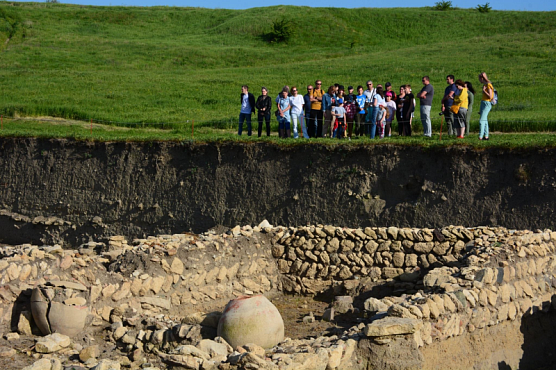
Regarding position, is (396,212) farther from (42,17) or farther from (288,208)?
(42,17)

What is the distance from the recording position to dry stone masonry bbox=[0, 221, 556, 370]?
27.3 ft

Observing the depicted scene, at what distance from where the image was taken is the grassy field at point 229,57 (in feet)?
93.0

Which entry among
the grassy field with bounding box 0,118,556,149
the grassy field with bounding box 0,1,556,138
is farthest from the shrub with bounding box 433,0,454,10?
the grassy field with bounding box 0,118,556,149

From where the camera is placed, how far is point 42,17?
5725 cm

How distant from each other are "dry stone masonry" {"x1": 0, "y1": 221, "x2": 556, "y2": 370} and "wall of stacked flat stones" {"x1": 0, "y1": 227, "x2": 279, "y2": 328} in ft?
0.07

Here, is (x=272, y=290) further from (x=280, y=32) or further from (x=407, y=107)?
(x=280, y=32)

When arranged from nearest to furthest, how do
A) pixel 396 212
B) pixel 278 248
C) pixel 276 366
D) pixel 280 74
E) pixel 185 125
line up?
pixel 276 366 < pixel 278 248 < pixel 396 212 < pixel 185 125 < pixel 280 74

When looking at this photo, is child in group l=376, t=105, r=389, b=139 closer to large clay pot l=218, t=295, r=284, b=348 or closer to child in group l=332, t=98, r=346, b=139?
child in group l=332, t=98, r=346, b=139

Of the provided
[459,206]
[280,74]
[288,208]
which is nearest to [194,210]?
[288,208]

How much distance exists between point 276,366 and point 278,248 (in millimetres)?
5751

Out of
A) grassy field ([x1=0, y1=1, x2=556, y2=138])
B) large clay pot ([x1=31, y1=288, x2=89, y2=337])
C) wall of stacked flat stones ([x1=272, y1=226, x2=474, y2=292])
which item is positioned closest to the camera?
large clay pot ([x1=31, y1=288, x2=89, y2=337])

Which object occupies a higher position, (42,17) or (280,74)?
(42,17)

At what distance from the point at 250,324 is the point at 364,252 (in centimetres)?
409

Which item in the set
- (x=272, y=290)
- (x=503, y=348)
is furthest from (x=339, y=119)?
(x=503, y=348)
